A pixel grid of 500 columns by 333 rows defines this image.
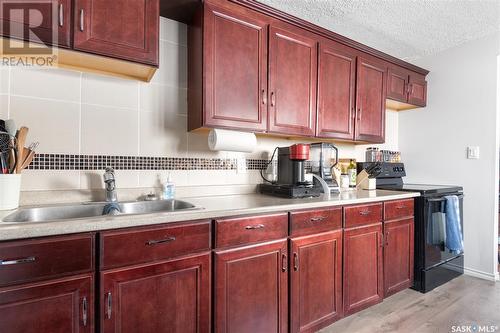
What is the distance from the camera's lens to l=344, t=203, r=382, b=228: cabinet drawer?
6.06ft

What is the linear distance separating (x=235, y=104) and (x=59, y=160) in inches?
41.7

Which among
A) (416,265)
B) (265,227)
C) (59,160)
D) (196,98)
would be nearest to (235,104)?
(196,98)

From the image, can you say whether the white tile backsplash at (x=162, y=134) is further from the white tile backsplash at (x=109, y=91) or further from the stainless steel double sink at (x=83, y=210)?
the stainless steel double sink at (x=83, y=210)

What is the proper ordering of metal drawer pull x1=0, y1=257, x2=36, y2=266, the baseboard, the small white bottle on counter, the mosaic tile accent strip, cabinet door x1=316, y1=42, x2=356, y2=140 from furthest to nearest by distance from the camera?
the baseboard < cabinet door x1=316, y1=42, x2=356, y2=140 < the small white bottle on counter < the mosaic tile accent strip < metal drawer pull x1=0, y1=257, x2=36, y2=266

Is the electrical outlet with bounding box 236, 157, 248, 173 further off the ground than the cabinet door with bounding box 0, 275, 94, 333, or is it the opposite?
the electrical outlet with bounding box 236, 157, 248, 173

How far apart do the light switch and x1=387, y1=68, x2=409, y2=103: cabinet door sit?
77 cm

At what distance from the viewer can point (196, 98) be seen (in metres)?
1.72

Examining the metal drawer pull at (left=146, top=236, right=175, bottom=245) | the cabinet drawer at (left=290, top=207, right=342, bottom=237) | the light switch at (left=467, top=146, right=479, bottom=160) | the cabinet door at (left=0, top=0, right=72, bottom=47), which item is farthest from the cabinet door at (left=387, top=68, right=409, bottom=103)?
the cabinet door at (left=0, top=0, right=72, bottom=47)

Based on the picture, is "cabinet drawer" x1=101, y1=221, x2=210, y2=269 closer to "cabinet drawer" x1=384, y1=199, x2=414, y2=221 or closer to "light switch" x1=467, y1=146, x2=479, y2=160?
"cabinet drawer" x1=384, y1=199, x2=414, y2=221

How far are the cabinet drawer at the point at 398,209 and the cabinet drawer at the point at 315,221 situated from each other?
1.83 feet

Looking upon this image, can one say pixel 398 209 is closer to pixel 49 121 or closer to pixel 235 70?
pixel 235 70

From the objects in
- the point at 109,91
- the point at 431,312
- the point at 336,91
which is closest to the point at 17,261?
the point at 109,91

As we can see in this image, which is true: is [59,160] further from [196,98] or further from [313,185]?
[313,185]

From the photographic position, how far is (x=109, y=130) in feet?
5.40
